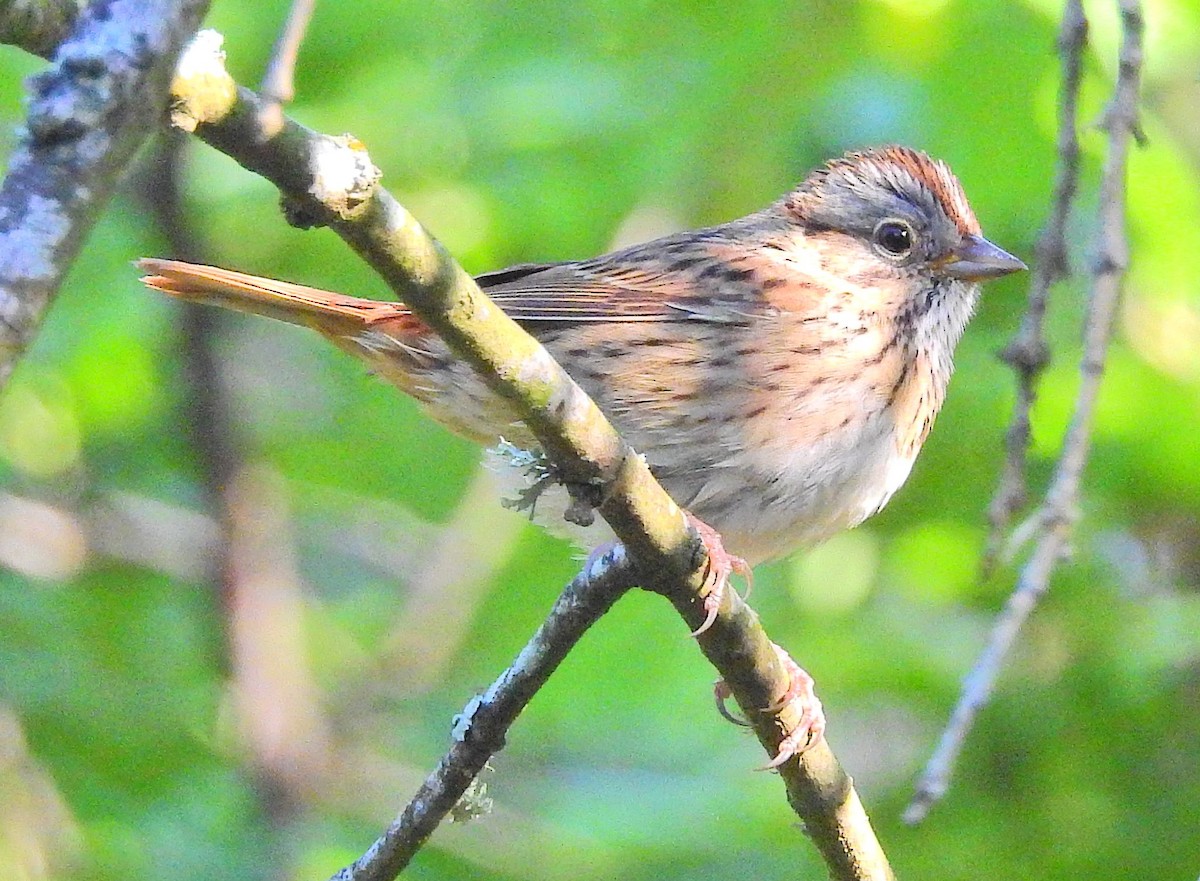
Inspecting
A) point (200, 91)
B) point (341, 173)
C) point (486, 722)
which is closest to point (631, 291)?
Answer: point (486, 722)

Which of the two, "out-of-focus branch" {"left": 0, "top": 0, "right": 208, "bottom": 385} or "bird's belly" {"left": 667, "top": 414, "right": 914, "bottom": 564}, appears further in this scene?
"bird's belly" {"left": 667, "top": 414, "right": 914, "bottom": 564}

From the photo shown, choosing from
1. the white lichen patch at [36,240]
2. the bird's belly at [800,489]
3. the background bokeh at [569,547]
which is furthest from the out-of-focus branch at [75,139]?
the background bokeh at [569,547]

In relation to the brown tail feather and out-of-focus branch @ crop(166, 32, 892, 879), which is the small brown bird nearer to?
the brown tail feather

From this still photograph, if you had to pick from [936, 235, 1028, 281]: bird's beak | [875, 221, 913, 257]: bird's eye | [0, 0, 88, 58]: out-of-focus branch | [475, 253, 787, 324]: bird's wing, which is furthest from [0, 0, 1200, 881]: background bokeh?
[0, 0, 88, 58]: out-of-focus branch

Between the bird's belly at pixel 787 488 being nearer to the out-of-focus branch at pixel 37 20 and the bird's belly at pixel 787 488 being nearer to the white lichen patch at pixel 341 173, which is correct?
the white lichen patch at pixel 341 173

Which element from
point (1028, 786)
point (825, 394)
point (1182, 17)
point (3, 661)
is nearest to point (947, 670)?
point (1028, 786)

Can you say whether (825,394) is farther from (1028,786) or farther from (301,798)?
(301,798)
